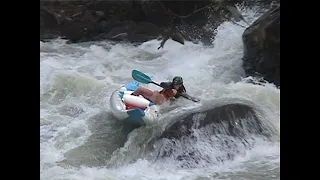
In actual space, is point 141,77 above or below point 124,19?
below

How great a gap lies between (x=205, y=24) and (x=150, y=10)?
1.04 feet

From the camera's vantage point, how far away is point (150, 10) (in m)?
2.53

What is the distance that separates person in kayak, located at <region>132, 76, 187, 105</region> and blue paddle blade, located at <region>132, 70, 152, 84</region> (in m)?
0.04

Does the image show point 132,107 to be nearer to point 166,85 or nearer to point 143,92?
point 143,92

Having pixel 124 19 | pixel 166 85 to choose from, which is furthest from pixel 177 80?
pixel 124 19

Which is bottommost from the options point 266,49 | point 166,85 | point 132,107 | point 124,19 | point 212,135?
point 212,135

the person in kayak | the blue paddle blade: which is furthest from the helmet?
the blue paddle blade

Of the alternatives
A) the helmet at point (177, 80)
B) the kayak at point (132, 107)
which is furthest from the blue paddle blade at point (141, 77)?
the helmet at point (177, 80)

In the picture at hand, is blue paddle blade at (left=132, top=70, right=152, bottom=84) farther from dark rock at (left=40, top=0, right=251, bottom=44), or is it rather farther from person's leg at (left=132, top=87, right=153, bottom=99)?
dark rock at (left=40, top=0, right=251, bottom=44)

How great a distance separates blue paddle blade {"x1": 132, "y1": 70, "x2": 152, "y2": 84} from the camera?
8.17ft

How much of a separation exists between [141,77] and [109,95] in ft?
0.66

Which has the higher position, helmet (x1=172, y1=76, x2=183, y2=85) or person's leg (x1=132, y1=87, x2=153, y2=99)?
helmet (x1=172, y1=76, x2=183, y2=85)

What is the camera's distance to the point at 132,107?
8.06ft
